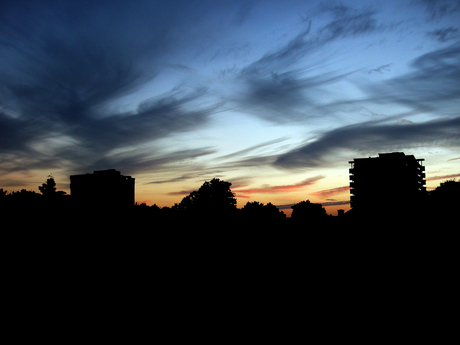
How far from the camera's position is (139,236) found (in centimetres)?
2928

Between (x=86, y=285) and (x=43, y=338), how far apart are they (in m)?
5.54

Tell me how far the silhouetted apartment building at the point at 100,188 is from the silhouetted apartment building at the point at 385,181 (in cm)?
5953

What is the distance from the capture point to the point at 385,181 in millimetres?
78750

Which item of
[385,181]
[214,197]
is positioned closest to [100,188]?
[214,197]

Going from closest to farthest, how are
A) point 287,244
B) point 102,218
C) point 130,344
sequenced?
point 130,344
point 287,244
point 102,218

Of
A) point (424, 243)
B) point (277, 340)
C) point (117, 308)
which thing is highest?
point (424, 243)

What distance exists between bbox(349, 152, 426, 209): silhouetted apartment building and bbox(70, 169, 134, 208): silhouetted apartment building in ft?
195

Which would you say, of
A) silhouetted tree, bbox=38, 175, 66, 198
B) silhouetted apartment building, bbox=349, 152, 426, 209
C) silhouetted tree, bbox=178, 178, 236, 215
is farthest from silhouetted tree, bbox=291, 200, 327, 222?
silhouetted tree, bbox=38, 175, 66, 198

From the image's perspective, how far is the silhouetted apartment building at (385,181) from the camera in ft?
256

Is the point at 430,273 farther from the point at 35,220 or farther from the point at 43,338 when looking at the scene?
the point at 35,220

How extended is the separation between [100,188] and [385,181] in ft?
226

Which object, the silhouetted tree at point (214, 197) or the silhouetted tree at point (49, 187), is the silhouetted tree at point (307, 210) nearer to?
the silhouetted tree at point (214, 197)

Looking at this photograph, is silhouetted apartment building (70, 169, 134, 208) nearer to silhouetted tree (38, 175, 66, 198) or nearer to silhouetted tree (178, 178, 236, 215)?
silhouetted tree (178, 178, 236, 215)

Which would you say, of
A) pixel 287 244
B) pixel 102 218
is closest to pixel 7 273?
pixel 102 218
